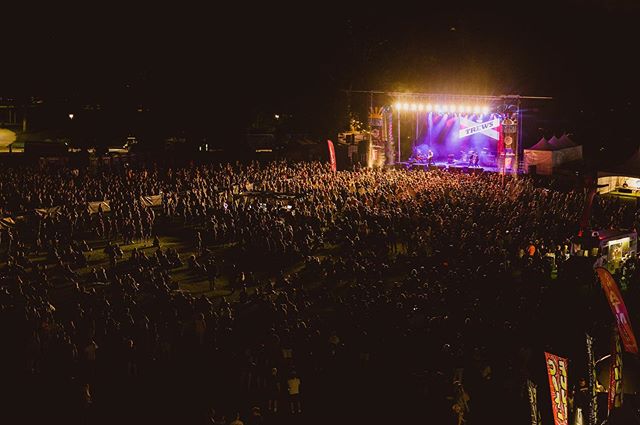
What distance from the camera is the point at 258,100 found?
40844 mm

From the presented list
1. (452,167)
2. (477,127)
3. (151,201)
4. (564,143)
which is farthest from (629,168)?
(151,201)

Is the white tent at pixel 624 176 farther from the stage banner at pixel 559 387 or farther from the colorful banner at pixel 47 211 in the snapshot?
the colorful banner at pixel 47 211

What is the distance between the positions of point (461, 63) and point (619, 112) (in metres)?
15.7

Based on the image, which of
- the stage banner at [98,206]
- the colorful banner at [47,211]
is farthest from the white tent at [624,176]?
the colorful banner at [47,211]

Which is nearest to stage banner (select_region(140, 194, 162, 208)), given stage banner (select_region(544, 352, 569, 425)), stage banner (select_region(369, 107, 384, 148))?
stage banner (select_region(369, 107, 384, 148))

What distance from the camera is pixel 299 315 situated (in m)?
13.1

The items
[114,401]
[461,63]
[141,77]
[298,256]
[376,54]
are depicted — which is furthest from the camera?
[461,63]

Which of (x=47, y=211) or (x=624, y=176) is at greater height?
(x=624, y=176)

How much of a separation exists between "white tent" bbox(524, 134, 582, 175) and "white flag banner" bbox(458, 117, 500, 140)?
2.75 metres

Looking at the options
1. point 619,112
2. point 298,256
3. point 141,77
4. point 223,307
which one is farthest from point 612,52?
point 223,307

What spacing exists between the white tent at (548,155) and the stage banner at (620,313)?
73.7ft

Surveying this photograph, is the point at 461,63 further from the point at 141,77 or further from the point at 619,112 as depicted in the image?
the point at 141,77

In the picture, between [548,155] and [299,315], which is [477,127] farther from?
[299,315]

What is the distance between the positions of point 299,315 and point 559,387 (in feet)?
18.9
